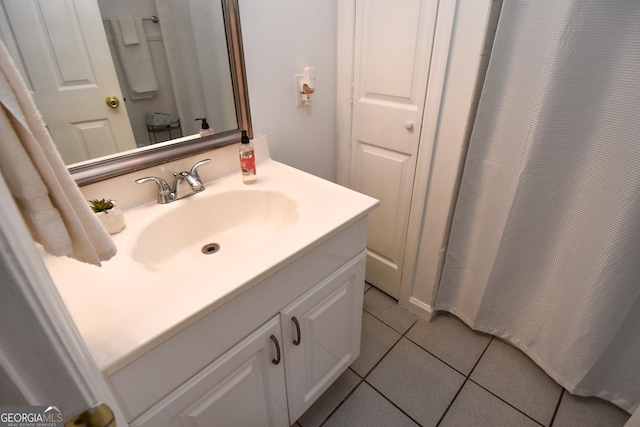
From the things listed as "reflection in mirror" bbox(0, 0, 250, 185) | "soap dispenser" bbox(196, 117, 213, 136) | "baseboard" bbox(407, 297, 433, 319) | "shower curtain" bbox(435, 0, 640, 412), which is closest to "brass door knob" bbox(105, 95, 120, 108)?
"reflection in mirror" bbox(0, 0, 250, 185)

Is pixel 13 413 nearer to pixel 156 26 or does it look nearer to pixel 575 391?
pixel 156 26

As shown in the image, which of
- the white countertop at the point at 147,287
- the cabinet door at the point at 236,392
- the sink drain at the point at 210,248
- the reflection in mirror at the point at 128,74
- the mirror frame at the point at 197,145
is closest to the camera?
the white countertop at the point at 147,287

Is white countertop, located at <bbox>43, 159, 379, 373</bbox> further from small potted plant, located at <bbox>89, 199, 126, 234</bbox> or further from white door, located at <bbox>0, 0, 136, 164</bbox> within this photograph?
white door, located at <bbox>0, 0, 136, 164</bbox>

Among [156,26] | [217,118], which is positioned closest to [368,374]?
[217,118]

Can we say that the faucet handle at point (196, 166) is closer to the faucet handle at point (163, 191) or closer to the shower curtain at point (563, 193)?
the faucet handle at point (163, 191)

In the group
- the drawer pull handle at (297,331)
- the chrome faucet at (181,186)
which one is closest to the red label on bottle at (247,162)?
the chrome faucet at (181,186)

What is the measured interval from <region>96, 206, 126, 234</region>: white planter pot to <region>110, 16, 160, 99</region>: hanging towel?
0.34 meters

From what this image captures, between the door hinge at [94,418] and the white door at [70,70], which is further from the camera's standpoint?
the white door at [70,70]

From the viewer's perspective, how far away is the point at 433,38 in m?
1.15

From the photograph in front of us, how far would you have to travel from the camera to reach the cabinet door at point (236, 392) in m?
0.69

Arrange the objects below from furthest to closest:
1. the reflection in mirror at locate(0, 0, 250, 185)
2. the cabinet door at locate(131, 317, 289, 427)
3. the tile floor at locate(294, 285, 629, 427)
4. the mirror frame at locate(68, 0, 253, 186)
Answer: the tile floor at locate(294, 285, 629, 427), the mirror frame at locate(68, 0, 253, 186), the reflection in mirror at locate(0, 0, 250, 185), the cabinet door at locate(131, 317, 289, 427)

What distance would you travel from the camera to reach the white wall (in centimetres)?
114

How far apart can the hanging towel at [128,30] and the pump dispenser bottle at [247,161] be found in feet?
1.28

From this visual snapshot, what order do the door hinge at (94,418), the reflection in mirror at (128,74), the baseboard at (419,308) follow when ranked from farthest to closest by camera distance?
1. the baseboard at (419,308)
2. the reflection in mirror at (128,74)
3. the door hinge at (94,418)
